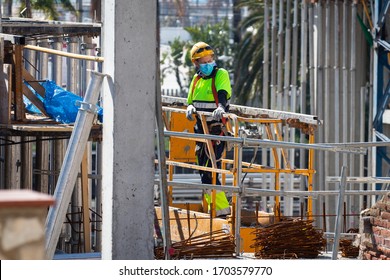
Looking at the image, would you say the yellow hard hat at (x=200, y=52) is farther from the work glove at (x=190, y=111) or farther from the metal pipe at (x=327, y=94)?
the metal pipe at (x=327, y=94)

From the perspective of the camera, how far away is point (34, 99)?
1257cm

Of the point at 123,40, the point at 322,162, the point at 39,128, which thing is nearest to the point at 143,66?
the point at 123,40

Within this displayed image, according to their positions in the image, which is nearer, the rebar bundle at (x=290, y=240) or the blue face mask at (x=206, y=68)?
the rebar bundle at (x=290, y=240)

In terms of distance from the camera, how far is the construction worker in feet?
44.7

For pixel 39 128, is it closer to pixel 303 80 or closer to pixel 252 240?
pixel 252 240

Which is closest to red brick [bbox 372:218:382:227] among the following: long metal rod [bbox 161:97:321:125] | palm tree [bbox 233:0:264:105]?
long metal rod [bbox 161:97:321:125]

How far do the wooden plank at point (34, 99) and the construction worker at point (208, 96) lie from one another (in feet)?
5.72

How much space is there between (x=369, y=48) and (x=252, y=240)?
1627cm

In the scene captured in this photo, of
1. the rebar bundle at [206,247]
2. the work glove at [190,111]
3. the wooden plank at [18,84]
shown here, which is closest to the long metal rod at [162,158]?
the rebar bundle at [206,247]

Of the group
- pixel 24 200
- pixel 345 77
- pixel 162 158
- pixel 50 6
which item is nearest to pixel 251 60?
pixel 50 6

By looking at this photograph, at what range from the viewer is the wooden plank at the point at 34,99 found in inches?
492

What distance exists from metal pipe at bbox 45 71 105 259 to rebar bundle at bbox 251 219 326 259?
319 centimetres

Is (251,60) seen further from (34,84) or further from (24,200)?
(24,200)

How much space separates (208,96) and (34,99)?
222 centimetres
